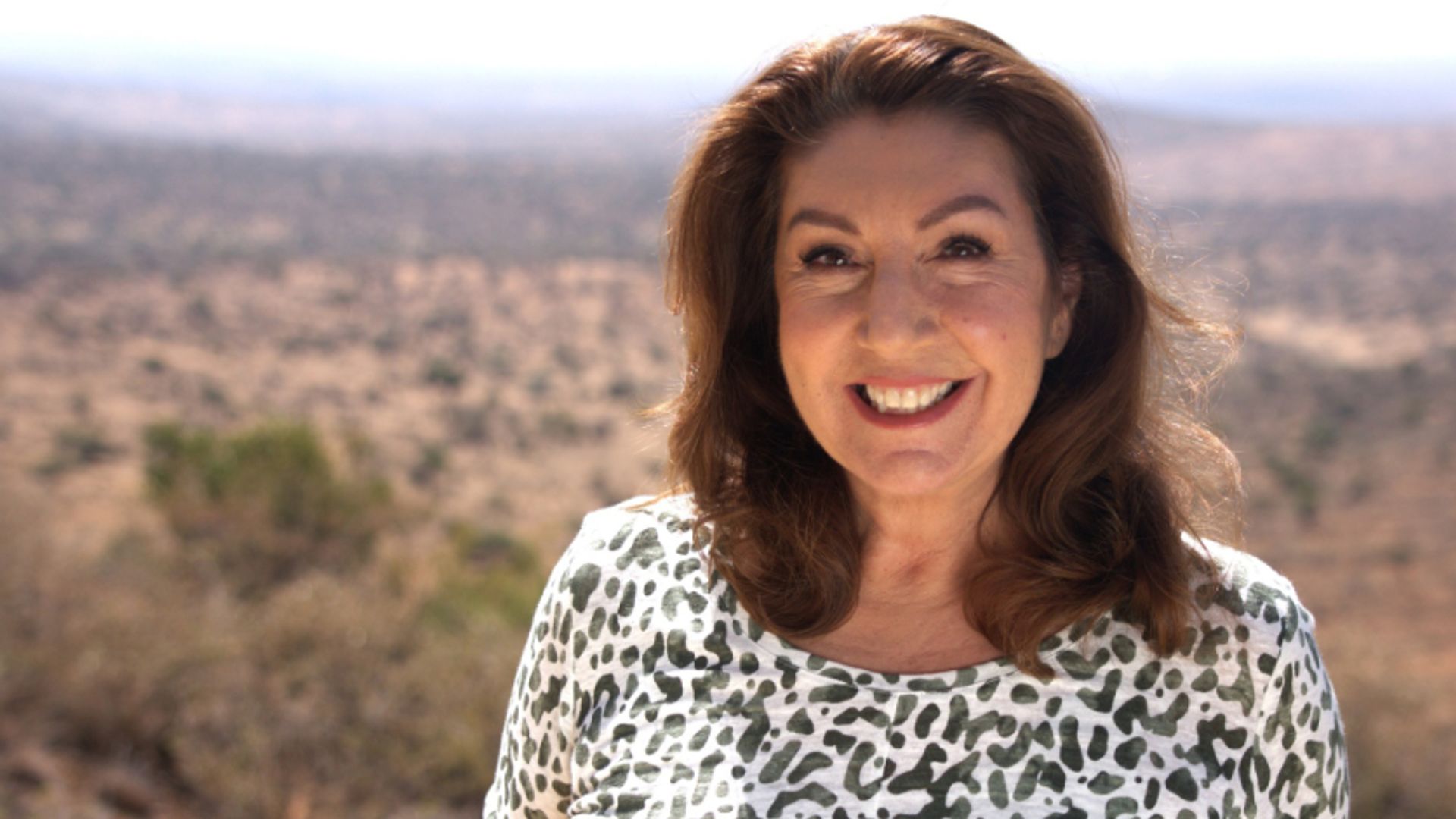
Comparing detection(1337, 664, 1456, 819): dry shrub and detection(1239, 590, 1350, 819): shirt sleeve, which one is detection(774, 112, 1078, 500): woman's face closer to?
detection(1239, 590, 1350, 819): shirt sleeve

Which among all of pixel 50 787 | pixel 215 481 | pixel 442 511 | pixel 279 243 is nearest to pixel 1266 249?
pixel 279 243

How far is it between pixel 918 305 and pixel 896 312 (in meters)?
0.03

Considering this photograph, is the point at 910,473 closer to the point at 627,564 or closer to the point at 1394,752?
the point at 627,564

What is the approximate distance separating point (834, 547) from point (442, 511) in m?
13.0

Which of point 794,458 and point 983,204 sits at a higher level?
point 983,204

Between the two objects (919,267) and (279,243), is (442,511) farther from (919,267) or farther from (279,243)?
(279,243)

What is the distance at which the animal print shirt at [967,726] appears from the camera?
1579mm

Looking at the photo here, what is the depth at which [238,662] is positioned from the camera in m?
6.55

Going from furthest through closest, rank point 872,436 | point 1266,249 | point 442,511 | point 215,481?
point 1266,249 < point 442,511 < point 215,481 < point 872,436

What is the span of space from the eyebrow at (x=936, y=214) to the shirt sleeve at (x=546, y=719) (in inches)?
25.4

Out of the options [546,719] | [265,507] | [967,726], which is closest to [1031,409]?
[967,726]

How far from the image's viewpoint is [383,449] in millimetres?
18000

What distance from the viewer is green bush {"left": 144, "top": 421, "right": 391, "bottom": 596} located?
954cm

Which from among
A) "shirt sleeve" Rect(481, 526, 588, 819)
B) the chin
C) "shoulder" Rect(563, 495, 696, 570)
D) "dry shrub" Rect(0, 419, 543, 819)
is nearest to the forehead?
the chin
